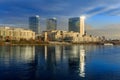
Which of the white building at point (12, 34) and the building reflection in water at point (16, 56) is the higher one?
the white building at point (12, 34)

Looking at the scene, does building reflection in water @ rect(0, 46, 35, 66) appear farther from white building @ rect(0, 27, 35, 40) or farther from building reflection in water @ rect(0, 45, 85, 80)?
white building @ rect(0, 27, 35, 40)

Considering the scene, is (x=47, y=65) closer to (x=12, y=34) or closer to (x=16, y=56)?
(x=16, y=56)

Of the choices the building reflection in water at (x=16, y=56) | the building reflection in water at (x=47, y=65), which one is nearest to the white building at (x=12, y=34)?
the building reflection in water at (x=16, y=56)

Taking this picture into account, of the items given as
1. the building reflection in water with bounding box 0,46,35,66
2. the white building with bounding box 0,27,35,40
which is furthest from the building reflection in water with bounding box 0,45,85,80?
the white building with bounding box 0,27,35,40

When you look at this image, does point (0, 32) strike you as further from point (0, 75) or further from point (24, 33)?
point (0, 75)

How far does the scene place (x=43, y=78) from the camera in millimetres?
22016

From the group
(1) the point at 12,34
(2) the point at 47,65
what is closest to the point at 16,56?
(2) the point at 47,65

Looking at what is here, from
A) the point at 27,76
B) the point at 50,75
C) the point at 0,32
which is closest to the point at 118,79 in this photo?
the point at 50,75

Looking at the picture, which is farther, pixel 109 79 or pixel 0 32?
pixel 0 32

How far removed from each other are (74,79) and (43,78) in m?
2.69

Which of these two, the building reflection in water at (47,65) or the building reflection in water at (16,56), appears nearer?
the building reflection in water at (47,65)

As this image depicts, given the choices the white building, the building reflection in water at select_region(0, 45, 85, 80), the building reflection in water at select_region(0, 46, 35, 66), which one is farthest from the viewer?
the white building

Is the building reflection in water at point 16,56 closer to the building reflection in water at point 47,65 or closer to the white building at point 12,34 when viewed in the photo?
the building reflection in water at point 47,65

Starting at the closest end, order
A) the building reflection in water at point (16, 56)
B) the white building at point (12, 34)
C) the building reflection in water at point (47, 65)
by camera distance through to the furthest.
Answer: the building reflection in water at point (47, 65) → the building reflection in water at point (16, 56) → the white building at point (12, 34)
